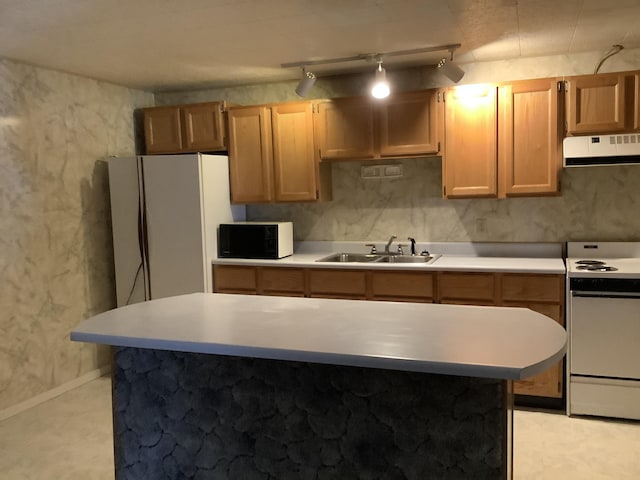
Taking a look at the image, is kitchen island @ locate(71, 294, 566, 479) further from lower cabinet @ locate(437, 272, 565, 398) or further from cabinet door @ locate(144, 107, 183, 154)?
cabinet door @ locate(144, 107, 183, 154)

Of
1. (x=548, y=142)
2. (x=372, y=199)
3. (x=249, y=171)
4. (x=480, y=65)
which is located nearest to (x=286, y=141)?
(x=249, y=171)

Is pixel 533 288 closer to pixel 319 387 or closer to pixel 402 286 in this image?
pixel 402 286

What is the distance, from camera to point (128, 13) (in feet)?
8.95

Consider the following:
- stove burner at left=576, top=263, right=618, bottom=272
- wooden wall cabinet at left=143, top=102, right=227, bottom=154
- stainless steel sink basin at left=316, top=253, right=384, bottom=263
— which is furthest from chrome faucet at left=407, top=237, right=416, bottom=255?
wooden wall cabinet at left=143, top=102, right=227, bottom=154

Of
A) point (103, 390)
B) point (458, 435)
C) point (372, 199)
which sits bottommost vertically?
point (103, 390)

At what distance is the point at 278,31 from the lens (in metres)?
3.09

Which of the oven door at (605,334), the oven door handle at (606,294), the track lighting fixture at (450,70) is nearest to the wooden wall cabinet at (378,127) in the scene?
the track lighting fixture at (450,70)

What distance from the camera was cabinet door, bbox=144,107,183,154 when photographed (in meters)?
4.43

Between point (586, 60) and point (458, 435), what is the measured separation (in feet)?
10.2

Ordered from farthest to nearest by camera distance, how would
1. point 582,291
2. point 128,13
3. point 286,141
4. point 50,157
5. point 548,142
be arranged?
point 286,141
point 50,157
point 548,142
point 582,291
point 128,13

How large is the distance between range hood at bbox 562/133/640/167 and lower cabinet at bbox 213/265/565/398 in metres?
0.78

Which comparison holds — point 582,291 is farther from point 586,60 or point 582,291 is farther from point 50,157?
point 50,157

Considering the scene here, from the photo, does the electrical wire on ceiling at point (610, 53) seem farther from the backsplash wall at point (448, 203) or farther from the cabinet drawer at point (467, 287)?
the cabinet drawer at point (467, 287)

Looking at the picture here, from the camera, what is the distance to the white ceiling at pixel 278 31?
8.81ft
